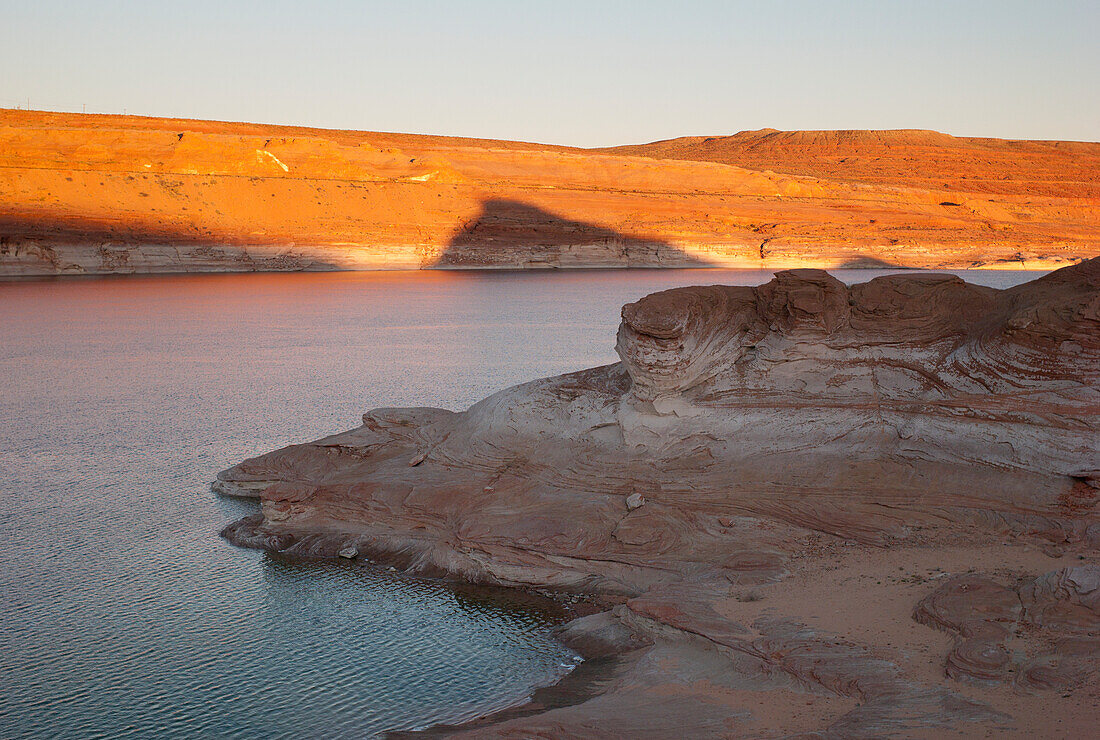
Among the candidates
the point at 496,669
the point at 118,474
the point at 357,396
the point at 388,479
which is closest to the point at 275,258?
the point at 357,396

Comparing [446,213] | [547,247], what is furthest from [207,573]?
[446,213]

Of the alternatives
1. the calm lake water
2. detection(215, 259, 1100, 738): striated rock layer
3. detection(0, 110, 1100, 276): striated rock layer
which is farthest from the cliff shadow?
detection(215, 259, 1100, 738): striated rock layer

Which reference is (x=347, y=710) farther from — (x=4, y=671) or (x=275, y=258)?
(x=275, y=258)

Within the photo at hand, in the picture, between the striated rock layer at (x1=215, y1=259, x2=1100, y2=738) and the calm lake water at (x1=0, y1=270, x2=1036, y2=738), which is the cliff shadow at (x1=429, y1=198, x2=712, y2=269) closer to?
the calm lake water at (x1=0, y1=270, x2=1036, y2=738)

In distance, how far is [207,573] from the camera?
29.9 ft

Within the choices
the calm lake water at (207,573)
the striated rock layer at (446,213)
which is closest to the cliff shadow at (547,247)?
the striated rock layer at (446,213)

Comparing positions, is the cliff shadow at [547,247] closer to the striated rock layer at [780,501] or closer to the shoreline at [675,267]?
the shoreline at [675,267]

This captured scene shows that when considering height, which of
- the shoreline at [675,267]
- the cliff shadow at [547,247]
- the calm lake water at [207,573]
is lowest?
the calm lake water at [207,573]

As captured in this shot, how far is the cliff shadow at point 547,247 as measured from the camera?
5194 cm

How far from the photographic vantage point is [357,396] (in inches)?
680

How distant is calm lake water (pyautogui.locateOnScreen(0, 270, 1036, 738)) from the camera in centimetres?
672

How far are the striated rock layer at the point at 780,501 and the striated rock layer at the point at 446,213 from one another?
3944 centimetres

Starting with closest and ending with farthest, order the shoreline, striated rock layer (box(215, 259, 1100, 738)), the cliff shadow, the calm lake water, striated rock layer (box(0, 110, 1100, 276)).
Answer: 1. striated rock layer (box(215, 259, 1100, 738))
2. the calm lake water
3. striated rock layer (box(0, 110, 1100, 276))
4. the shoreline
5. the cliff shadow

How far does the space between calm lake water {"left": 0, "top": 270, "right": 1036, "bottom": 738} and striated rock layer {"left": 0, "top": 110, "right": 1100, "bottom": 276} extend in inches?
901
